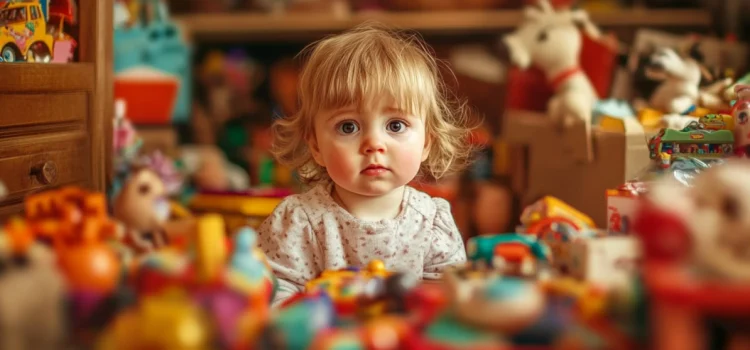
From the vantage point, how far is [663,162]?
4.09 feet

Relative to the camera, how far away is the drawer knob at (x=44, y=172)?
52.9 inches

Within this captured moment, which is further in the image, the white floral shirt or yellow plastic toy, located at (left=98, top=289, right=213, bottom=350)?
the white floral shirt

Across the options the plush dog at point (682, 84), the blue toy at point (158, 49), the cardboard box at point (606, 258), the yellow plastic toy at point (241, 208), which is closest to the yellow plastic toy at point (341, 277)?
the cardboard box at point (606, 258)

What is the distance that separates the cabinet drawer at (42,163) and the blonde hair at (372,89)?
37 cm

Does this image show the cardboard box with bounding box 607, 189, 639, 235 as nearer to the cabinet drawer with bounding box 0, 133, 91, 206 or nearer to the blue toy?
the cabinet drawer with bounding box 0, 133, 91, 206

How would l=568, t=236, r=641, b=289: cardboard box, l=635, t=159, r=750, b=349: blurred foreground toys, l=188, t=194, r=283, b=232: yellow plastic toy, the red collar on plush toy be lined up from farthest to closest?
the red collar on plush toy → l=188, t=194, r=283, b=232: yellow plastic toy → l=568, t=236, r=641, b=289: cardboard box → l=635, t=159, r=750, b=349: blurred foreground toys

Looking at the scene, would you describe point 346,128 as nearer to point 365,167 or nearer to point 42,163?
point 365,167

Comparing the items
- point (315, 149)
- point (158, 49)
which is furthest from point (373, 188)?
point (158, 49)

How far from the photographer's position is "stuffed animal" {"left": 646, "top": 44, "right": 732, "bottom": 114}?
1.55 metres

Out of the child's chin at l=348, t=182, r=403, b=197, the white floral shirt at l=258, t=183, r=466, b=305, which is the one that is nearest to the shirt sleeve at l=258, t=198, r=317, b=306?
the white floral shirt at l=258, t=183, r=466, b=305

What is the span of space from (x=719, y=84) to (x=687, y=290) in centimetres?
104

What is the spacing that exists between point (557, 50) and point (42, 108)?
1.22 m

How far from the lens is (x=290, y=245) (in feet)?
4.23

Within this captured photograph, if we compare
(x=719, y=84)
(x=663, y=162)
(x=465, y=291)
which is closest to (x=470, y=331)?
(x=465, y=291)
